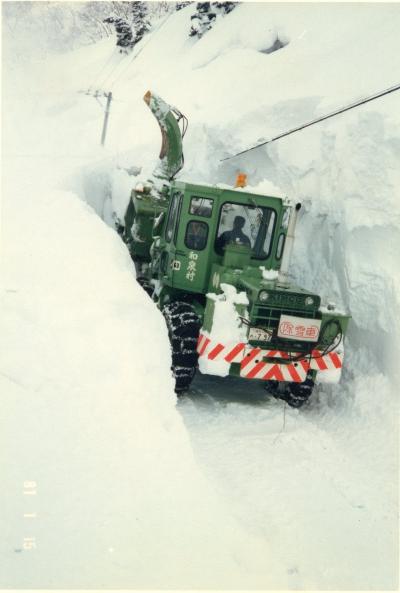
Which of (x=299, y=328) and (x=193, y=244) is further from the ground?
(x=193, y=244)

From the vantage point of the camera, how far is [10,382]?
11.4 feet

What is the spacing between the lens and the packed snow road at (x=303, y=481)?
3.51 metres

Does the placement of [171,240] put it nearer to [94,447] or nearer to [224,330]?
[224,330]

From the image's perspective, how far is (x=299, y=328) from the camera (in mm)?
5641

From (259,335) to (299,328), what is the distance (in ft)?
1.42

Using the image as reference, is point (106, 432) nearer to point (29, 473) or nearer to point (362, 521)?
point (29, 473)

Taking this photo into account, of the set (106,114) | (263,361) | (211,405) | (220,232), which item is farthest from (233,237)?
(106,114)

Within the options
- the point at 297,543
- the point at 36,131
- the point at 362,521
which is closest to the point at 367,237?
the point at 362,521

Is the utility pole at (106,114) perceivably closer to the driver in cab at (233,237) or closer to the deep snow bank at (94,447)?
the driver in cab at (233,237)

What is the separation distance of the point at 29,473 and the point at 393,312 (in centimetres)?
449

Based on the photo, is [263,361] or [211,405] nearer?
[263,361]

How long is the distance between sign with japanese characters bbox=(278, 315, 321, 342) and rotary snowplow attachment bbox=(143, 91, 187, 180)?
4.48 metres

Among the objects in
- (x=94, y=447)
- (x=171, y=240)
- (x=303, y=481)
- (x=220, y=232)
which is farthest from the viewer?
(x=171, y=240)

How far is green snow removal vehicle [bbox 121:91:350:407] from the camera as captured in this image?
5.70 meters
